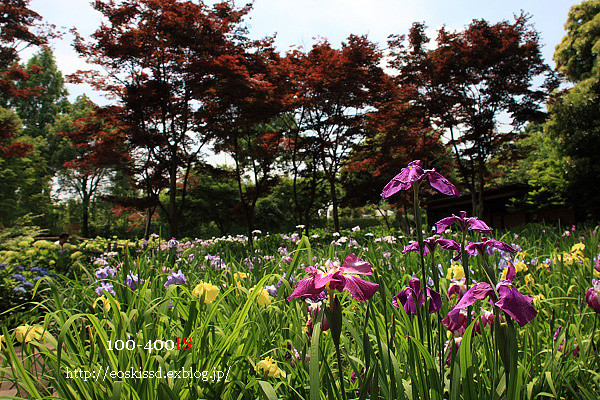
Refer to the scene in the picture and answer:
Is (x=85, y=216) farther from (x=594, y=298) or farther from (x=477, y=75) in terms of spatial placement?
(x=594, y=298)

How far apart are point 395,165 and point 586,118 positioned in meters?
6.19

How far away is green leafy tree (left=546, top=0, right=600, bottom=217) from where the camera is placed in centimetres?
1023

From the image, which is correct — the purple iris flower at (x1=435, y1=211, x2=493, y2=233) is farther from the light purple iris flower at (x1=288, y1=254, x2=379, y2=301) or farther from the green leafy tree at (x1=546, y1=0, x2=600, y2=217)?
the green leafy tree at (x1=546, y1=0, x2=600, y2=217)

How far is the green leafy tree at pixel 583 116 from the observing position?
10234 mm

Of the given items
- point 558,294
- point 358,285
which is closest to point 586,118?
point 558,294

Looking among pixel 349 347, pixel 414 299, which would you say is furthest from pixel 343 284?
pixel 349 347

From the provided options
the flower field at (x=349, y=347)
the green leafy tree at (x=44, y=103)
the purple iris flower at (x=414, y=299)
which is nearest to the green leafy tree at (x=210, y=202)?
the green leafy tree at (x=44, y=103)

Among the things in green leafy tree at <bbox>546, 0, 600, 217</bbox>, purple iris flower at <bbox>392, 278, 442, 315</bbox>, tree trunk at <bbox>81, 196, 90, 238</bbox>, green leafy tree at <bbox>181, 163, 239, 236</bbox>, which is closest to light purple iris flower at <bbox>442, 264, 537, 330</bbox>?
purple iris flower at <bbox>392, 278, 442, 315</bbox>

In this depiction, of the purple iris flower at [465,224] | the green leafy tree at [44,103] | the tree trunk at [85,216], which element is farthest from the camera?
the green leafy tree at [44,103]

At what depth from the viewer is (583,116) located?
10930mm

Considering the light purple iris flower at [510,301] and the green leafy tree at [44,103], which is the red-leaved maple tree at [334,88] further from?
the green leafy tree at [44,103]

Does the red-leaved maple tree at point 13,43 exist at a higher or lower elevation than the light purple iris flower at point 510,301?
higher

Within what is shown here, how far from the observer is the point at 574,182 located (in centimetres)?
1029

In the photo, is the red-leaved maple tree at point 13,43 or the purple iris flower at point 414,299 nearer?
the purple iris flower at point 414,299
